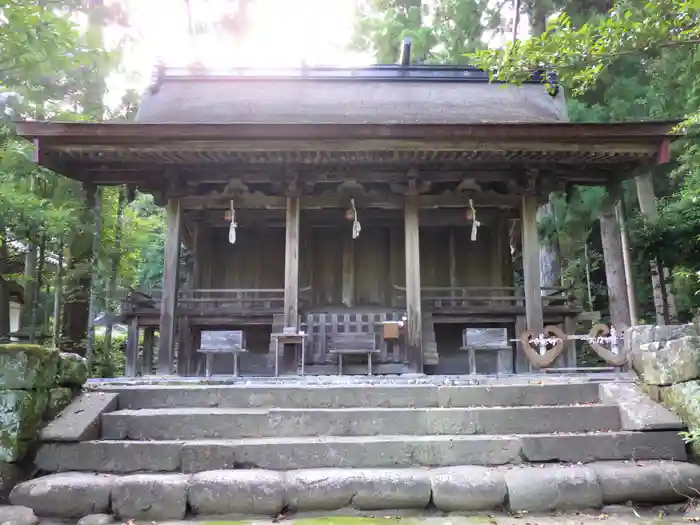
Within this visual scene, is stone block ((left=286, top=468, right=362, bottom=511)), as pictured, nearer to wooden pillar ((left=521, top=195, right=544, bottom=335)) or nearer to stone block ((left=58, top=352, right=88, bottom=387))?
stone block ((left=58, top=352, right=88, bottom=387))

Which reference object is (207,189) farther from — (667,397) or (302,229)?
(667,397)

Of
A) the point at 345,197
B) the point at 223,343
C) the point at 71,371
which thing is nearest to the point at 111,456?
the point at 71,371

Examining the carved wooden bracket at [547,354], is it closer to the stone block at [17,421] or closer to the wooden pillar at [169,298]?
the wooden pillar at [169,298]

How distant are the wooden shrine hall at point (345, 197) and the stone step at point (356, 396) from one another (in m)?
2.43

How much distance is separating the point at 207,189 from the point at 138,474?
5.78 m

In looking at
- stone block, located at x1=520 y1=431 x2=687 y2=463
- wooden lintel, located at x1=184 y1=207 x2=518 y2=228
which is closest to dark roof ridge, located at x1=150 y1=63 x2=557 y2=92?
wooden lintel, located at x1=184 y1=207 x2=518 y2=228

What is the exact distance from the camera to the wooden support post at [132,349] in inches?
352

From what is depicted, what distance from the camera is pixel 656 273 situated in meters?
11.4

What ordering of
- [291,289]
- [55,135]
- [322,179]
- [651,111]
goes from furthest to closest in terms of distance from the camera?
[651,111]
[322,179]
[291,289]
[55,135]

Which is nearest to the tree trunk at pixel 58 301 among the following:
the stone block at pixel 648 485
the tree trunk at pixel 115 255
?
the tree trunk at pixel 115 255

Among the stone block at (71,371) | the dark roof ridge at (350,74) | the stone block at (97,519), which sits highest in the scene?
the dark roof ridge at (350,74)

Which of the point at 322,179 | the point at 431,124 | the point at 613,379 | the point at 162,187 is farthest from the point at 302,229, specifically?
the point at 613,379

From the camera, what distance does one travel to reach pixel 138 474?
407 centimetres

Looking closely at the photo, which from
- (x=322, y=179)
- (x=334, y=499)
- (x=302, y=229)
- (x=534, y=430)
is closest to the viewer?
(x=334, y=499)
